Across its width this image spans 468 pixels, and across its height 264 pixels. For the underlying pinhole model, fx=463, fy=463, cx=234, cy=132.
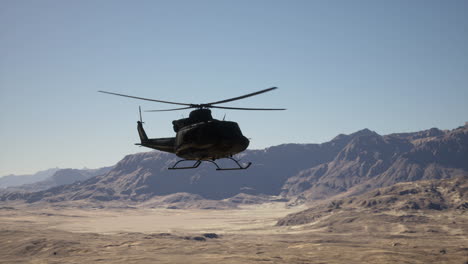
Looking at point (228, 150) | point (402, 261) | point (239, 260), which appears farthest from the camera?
point (239, 260)

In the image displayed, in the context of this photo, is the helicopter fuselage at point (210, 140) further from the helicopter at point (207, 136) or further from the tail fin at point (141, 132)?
the tail fin at point (141, 132)

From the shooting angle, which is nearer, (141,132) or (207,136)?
(207,136)

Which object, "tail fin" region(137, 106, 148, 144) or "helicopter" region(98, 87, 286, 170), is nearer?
"helicopter" region(98, 87, 286, 170)

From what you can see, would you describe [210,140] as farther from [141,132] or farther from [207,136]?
[141,132]

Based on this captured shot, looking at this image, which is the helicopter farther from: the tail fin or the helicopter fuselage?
the tail fin

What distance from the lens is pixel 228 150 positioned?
93.9 ft

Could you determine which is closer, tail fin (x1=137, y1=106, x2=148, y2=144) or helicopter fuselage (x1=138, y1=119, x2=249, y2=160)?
helicopter fuselage (x1=138, y1=119, x2=249, y2=160)

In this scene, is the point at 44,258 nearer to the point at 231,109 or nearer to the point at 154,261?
the point at 154,261

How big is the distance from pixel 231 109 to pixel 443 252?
16739cm

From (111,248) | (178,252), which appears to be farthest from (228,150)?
(111,248)

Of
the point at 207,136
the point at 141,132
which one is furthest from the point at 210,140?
the point at 141,132

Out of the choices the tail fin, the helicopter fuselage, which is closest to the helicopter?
the helicopter fuselage

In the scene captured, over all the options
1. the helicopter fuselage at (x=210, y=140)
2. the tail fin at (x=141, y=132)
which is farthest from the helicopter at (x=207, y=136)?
the tail fin at (x=141, y=132)

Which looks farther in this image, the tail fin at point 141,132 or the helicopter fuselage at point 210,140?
the tail fin at point 141,132
